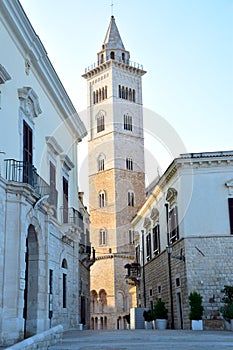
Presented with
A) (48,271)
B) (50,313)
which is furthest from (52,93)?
(50,313)

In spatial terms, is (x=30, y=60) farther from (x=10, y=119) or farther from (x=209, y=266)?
(x=209, y=266)

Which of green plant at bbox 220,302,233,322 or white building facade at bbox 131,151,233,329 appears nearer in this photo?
green plant at bbox 220,302,233,322

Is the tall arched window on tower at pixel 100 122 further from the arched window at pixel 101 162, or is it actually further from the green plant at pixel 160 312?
the green plant at pixel 160 312

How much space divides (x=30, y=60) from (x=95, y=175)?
141 feet

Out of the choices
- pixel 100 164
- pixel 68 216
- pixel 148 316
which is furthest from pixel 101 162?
pixel 68 216

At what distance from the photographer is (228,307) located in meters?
19.9

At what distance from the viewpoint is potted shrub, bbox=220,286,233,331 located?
19797 millimetres

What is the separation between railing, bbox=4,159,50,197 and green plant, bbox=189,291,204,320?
8425mm

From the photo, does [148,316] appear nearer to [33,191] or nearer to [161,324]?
[161,324]

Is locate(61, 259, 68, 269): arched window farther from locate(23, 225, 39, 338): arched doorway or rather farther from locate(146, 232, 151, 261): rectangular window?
locate(146, 232, 151, 261): rectangular window

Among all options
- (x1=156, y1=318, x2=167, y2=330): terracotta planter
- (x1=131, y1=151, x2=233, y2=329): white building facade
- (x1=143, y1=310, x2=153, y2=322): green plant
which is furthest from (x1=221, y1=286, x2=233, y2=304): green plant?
(x1=143, y1=310, x2=153, y2=322): green plant

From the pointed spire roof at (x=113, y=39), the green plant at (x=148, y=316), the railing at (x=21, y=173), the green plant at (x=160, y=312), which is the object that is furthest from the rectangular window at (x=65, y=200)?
the pointed spire roof at (x=113, y=39)

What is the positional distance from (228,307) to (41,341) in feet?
33.3

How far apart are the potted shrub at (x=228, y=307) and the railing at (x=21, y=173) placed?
8820mm
